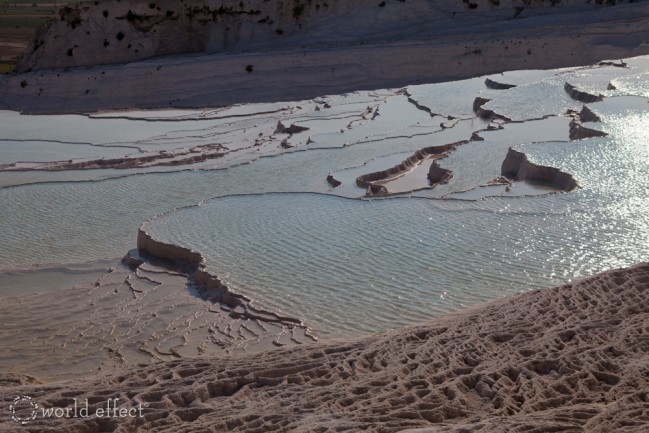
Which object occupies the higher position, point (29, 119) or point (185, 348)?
point (185, 348)

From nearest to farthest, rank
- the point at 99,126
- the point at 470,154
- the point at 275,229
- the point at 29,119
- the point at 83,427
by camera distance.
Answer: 1. the point at 83,427
2. the point at 275,229
3. the point at 470,154
4. the point at 99,126
5. the point at 29,119

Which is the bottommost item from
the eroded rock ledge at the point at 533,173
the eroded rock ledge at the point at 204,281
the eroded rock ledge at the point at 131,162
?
the eroded rock ledge at the point at 131,162

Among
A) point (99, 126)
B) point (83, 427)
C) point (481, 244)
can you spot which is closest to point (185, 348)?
point (83, 427)

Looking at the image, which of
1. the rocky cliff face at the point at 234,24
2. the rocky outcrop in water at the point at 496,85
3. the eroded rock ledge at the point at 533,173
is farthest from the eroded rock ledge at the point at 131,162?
the rocky cliff face at the point at 234,24

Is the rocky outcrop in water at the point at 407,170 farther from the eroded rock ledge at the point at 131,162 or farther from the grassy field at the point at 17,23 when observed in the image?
the grassy field at the point at 17,23

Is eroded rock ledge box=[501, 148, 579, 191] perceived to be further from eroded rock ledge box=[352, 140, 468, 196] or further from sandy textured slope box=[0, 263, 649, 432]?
sandy textured slope box=[0, 263, 649, 432]

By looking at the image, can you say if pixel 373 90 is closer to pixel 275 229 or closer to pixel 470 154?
pixel 470 154

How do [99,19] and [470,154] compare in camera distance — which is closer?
[470,154]

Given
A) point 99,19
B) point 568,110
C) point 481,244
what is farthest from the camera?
point 99,19
